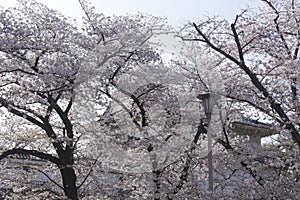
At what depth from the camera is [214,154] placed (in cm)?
989

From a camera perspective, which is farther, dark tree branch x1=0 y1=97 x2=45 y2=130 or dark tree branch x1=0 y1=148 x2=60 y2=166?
dark tree branch x1=0 y1=148 x2=60 y2=166

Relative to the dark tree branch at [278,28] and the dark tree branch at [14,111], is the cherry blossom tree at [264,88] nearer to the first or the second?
the dark tree branch at [278,28]

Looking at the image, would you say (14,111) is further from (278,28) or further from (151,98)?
(278,28)

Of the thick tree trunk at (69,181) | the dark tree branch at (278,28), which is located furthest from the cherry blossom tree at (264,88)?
the thick tree trunk at (69,181)

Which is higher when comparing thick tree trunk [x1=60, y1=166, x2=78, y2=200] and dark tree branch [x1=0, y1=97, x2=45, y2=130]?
dark tree branch [x1=0, y1=97, x2=45, y2=130]

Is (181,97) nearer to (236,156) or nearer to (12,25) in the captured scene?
(236,156)

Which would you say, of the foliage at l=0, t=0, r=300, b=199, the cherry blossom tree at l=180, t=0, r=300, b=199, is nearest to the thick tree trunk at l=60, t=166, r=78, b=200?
the foliage at l=0, t=0, r=300, b=199

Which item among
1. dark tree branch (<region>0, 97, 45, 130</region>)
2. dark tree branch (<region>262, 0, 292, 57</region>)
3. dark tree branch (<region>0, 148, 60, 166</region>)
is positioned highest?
dark tree branch (<region>262, 0, 292, 57</region>)

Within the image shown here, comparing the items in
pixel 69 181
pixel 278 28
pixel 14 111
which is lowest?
pixel 69 181

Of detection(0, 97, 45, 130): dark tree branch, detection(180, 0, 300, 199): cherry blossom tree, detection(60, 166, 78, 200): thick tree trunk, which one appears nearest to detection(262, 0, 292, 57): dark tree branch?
detection(180, 0, 300, 199): cherry blossom tree

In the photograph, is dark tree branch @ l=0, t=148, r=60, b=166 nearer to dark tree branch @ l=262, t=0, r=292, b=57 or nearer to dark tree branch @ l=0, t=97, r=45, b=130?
dark tree branch @ l=0, t=97, r=45, b=130

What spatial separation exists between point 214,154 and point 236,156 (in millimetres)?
1068

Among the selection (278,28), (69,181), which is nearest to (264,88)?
(278,28)

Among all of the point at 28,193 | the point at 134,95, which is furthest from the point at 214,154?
the point at 28,193
